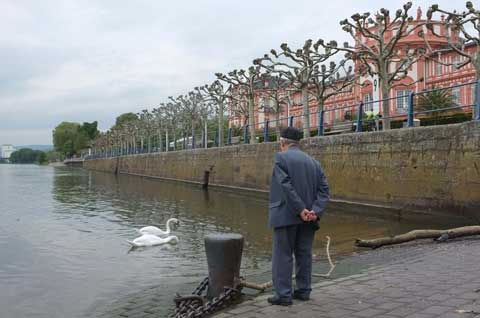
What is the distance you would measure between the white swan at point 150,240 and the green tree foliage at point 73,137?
130 meters

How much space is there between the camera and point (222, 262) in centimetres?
621

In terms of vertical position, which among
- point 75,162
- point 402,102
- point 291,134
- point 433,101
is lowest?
point 75,162

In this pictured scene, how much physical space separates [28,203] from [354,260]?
18.5m

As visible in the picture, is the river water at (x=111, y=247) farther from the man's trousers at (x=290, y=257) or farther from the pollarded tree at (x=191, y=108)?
the pollarded tree at (x=191, y=108)

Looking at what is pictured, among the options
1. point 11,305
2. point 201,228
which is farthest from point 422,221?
point 11,305

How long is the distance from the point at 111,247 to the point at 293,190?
7655 millimetres

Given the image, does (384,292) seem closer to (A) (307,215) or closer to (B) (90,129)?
(A) (307,215)

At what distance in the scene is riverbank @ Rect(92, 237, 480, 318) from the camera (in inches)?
201

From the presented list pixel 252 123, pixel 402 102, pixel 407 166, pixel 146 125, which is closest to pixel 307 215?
pixel 407 166

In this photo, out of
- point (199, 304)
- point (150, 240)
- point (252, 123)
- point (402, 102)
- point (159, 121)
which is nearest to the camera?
point (199, 304)

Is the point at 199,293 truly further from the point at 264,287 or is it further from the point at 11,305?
the point at 11,305

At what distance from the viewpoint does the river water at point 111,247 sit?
26.2 ft

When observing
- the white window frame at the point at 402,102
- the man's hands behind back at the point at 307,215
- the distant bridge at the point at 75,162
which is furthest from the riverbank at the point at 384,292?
the distant bridge at the point at 75,162

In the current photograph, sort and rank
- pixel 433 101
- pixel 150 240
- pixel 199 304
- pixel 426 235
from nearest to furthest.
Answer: pixel 199 304 < pixel 426 235 < pixel 150 240 < pixel 433 101
